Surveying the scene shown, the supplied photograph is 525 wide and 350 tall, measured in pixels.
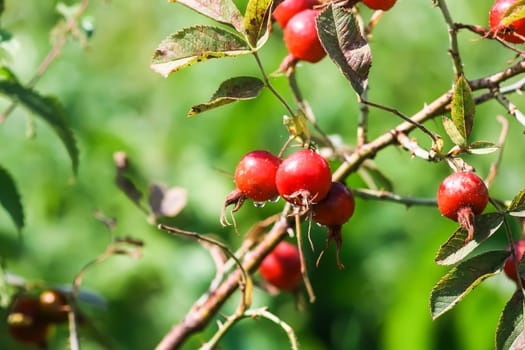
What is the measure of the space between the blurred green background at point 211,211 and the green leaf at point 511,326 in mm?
1278

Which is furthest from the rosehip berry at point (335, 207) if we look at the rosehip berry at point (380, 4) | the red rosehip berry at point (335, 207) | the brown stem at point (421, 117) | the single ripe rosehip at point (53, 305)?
the single ripe rosehip at point (53, 305)

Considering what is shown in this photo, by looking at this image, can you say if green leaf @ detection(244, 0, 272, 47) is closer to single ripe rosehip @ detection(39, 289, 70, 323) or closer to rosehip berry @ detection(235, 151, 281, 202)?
rosehip berry @ detection(235, 151, 281, 202)

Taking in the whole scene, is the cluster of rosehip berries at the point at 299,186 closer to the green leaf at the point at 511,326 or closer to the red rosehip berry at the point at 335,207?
the red rosehip berry at the point at 335,207

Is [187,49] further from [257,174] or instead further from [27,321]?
[27,321]

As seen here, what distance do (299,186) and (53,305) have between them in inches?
29.0

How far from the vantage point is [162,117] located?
3438mm

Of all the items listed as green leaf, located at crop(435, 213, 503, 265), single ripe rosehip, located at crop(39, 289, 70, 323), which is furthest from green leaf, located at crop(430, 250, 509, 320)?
A: single ripe rosehip, located at crop(39, 289, 70, 323)

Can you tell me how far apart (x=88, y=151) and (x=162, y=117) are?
1.78 ft

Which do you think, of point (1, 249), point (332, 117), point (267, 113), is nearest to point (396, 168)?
point (332, 117)

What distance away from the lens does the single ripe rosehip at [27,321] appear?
1574 mm

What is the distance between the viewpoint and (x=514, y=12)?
0.99 metres

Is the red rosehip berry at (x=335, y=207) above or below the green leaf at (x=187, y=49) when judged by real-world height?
below

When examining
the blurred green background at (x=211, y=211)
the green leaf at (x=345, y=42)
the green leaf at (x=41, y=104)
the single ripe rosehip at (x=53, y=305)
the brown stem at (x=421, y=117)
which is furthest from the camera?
the blurred green background at (x=211, y=211)

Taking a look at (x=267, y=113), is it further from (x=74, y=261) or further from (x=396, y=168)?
(x=74, y=261)
